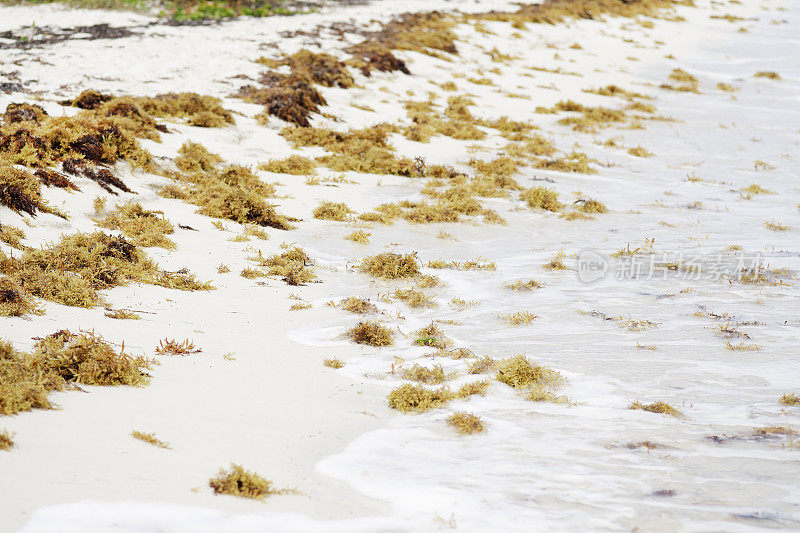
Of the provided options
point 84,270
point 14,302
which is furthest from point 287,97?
point 14,302

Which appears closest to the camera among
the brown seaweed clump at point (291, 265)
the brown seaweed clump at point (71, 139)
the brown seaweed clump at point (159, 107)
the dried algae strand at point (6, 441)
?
the dried algae strand at point (6, 441)

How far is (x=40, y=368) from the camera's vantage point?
474 cm

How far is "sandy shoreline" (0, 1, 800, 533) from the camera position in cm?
388

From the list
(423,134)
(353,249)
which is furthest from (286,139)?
(353,249)

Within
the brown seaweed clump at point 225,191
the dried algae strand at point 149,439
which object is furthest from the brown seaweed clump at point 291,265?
the dried algae strand at point 149,439

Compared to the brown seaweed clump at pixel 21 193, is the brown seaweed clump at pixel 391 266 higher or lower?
lower

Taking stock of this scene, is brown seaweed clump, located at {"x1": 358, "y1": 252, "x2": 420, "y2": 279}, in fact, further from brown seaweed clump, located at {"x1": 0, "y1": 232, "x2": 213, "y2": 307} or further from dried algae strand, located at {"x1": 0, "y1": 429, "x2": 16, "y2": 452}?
dried algae strand, located at {"x1": 0, "y1": 429, "x2": 16, "y2": 452}

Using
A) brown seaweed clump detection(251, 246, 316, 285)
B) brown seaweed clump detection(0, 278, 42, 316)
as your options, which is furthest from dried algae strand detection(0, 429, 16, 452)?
brown seaweed clump detection(251, 246, 316, 285)

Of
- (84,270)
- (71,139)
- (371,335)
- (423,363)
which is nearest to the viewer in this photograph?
(423,363)

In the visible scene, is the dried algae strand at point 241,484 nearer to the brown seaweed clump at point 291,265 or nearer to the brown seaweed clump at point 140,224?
the brown seaweed clump at point 291,265

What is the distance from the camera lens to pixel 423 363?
6.32 metres

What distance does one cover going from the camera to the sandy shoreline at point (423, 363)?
3.88 meters

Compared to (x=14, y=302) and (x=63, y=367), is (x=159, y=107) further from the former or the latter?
(x=63, y=367)

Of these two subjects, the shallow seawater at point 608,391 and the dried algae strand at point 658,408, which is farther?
the dried algae strand at point 658,408
